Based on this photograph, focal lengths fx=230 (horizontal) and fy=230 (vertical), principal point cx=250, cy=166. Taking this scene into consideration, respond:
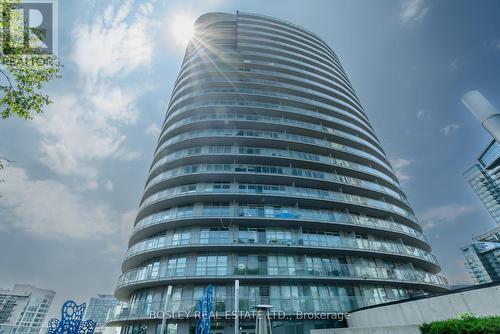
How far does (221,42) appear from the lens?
4659 centimetres

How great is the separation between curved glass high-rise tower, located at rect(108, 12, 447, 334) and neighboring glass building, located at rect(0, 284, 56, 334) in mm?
146432

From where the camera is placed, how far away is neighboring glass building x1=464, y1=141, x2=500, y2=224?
390ft

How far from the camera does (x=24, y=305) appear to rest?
129000 mm

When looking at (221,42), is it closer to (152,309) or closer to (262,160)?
(262,160)

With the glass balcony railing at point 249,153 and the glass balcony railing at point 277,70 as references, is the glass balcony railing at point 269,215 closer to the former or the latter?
the glass balcony railing at point 249,153

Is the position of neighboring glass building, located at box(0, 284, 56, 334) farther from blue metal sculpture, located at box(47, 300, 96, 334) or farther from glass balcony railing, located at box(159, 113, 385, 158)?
glass balcony railing, located at box(159, 113, 385, 158)

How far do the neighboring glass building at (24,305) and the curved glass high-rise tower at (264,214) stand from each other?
5765 inches

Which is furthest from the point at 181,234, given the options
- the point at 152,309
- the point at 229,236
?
the point at 152,309

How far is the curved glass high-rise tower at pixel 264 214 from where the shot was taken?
20.3 meters

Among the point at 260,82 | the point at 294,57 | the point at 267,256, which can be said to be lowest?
the point at 267,256

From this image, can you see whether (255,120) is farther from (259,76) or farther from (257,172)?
(259,76)

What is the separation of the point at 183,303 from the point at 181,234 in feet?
19.5

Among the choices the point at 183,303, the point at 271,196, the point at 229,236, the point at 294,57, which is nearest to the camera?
the point at 183,303

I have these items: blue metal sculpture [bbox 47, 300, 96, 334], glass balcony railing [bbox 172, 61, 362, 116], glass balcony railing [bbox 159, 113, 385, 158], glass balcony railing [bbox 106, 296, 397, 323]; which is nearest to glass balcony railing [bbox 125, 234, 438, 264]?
glass balcony railing [bbox 106, 296, 397, 323]
